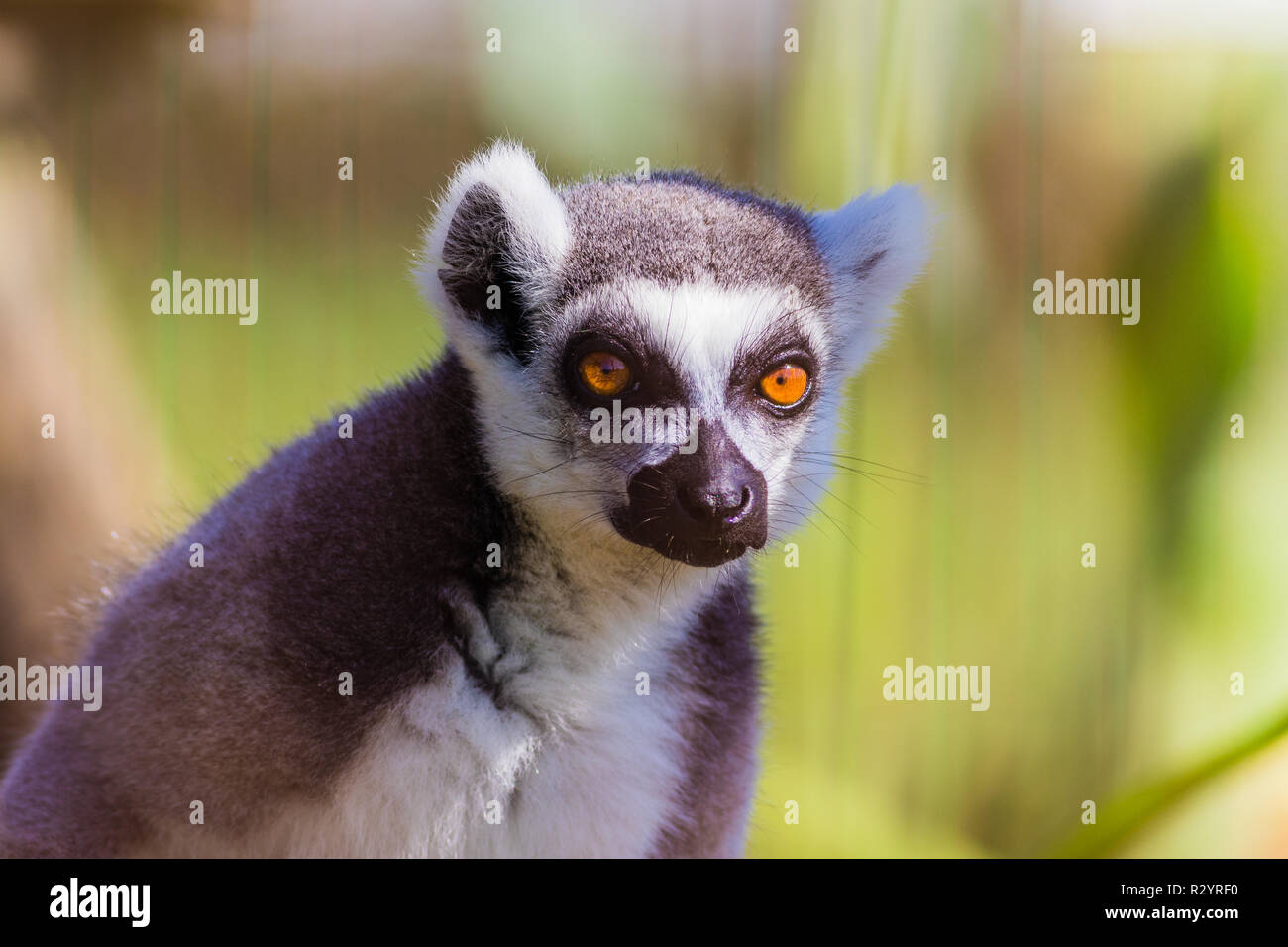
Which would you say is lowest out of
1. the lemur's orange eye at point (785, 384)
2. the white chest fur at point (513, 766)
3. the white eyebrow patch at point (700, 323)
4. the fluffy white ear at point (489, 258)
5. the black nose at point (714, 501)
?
the white chest fur at point (513, 766)

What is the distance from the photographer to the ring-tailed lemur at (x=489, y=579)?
2.24 m

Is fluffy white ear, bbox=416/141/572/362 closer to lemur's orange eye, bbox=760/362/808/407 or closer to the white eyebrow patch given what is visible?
the white eyebrow patch

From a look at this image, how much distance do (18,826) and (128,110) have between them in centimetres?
261

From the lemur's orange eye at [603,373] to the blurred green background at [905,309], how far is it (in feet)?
4.97

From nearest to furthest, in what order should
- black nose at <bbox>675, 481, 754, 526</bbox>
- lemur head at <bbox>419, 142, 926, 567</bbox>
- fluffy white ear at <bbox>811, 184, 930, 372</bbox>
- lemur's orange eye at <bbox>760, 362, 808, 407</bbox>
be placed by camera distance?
black nose at <bbox>675, 481, 754, 526</bbox> < lemur head at <bbox>419, 142, 926, 567</bbox> < lemur's orange eye at <bbox>760, 362, 808, 407</bbox> < fluffy white ear at <bbox>811, 184, 930, 372</bbox>

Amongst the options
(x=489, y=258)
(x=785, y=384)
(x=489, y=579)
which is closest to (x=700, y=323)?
(x=785, y=384)

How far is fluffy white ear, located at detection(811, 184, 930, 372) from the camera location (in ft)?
8.98

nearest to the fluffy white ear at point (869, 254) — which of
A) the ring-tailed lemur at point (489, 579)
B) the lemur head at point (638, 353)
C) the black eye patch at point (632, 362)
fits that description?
the lemur head at point (638, 353)

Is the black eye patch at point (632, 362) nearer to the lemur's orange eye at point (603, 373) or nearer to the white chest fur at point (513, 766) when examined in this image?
the lemur's orange eye at point (603, 373)

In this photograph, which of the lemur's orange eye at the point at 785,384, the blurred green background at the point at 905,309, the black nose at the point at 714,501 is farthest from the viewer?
the blurred green background at the point at 905,309

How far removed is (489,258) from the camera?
243 centimetres

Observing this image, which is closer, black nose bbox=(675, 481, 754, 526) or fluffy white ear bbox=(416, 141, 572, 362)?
black nose bbox=(675, 481, 754, 526)

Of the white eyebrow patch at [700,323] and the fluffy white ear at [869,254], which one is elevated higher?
the fluffy white ear at [869,254]

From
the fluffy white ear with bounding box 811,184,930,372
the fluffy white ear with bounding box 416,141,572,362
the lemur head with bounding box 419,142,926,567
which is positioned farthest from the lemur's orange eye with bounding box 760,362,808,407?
the fluffy white ear with bounding box 416,141,572,362
